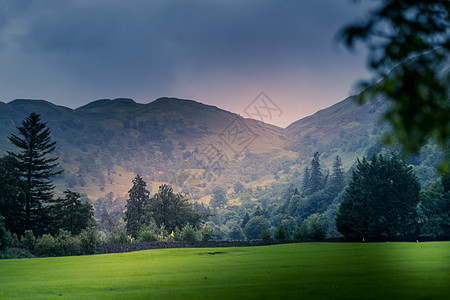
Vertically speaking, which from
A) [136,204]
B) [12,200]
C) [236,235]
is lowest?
[236,235]

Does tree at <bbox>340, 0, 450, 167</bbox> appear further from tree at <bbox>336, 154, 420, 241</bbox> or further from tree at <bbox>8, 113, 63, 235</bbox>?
tree at <bbox>8, 113, 63, 235</bbox>

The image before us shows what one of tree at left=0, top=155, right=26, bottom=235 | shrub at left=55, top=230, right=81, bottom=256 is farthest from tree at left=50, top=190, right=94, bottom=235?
shrub at left=55, top=230, right=81, bottom=256

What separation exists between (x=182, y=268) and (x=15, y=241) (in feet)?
76.4

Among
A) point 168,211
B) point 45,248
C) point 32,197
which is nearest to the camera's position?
point 45,248

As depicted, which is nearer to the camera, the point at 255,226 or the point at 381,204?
the point at 381,204

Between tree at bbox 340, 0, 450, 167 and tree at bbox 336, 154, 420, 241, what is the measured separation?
43.2 m

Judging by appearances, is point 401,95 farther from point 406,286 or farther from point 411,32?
point 406,286

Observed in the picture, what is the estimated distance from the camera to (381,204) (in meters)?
51.1

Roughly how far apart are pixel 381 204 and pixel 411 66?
1958 inches

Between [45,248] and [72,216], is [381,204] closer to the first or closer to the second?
[45,248]

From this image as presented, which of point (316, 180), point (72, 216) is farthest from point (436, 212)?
point (316, 180)

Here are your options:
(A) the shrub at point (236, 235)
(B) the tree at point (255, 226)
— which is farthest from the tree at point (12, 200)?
(B) the tree at point (255, 226)

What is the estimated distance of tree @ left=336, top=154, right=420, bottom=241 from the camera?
155 feet

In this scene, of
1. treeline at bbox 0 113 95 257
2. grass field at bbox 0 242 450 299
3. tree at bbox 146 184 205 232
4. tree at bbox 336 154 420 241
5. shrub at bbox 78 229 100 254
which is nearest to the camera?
grass field at bbox 0 242 450 299
